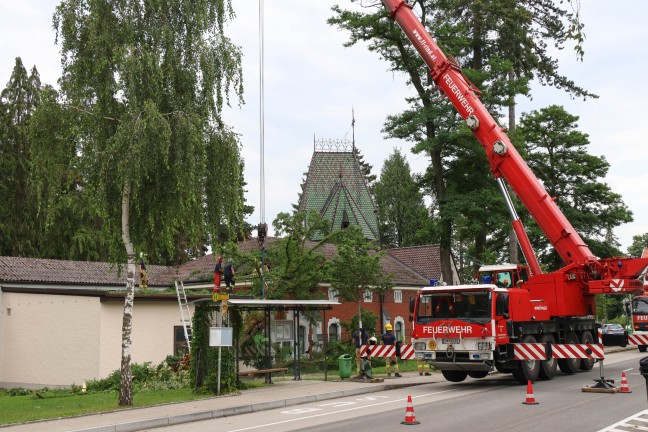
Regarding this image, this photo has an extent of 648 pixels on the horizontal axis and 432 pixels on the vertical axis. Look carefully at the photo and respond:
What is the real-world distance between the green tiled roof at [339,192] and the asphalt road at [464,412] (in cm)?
4034

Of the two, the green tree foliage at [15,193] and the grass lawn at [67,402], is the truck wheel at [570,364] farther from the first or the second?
the green tree foliage at [15,193]

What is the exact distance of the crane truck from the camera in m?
19.2

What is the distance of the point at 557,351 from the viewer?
2041cm

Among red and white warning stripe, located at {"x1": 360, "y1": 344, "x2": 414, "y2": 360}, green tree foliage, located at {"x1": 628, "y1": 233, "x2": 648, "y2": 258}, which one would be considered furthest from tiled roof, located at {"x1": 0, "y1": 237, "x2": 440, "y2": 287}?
green tree foliage, located at {"x1": 628, "y1": 233, "x2": 648, "y2": 258}

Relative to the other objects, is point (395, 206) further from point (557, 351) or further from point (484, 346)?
point (484, 346)

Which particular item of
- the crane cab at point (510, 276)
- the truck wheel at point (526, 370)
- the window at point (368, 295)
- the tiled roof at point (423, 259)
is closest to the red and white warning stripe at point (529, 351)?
the truck wheel at point (526, 370)

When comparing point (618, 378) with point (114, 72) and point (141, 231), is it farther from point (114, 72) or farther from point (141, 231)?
point (114, 72)

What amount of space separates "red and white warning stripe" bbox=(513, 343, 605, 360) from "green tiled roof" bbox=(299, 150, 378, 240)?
127 feet

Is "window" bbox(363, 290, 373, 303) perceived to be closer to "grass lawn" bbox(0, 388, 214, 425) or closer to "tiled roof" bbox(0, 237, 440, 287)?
"tiled roof" bbox(0, 237, 440, 287)

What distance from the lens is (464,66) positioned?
3669 cm

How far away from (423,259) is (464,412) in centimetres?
3605

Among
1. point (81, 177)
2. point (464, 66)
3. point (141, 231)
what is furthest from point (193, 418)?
point (464, 66)

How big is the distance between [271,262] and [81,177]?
13.7 m

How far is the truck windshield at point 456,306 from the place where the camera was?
63.0ft
